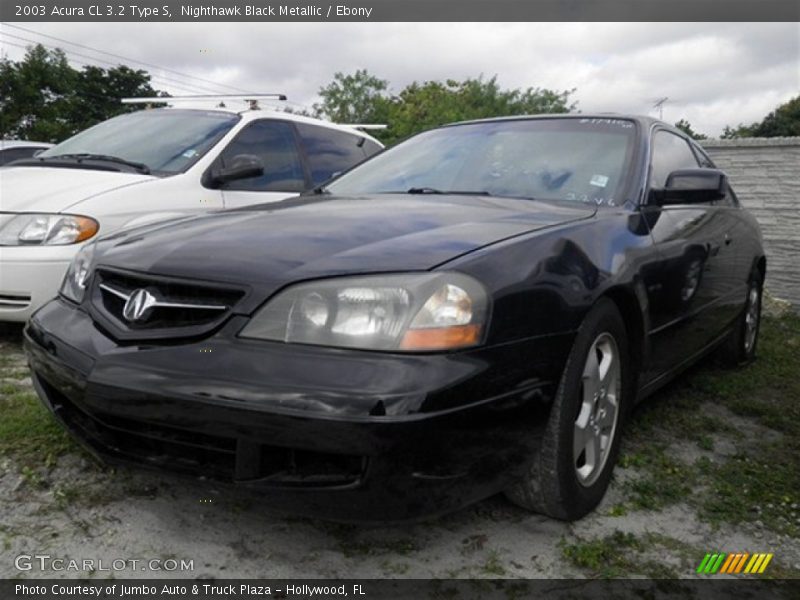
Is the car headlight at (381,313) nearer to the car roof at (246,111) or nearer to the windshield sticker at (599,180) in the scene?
the windshield sticker at (599,180)

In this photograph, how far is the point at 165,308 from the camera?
1960 mm

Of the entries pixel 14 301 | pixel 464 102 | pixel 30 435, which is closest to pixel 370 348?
pixel 30 435

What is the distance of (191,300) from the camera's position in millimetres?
1944

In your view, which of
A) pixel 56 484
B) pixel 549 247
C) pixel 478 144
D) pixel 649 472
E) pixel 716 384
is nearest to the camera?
pixel 549 247

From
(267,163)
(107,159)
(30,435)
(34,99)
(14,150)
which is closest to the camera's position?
(30,435)

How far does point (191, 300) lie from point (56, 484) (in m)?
0.94

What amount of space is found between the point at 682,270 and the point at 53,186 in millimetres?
3321

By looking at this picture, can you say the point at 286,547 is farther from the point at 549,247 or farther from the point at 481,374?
the point at 549,247

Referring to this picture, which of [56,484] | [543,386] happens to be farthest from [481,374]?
[56,484]

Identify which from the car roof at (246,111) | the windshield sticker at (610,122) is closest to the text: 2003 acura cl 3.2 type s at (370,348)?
the windshield sticker at (610,122)

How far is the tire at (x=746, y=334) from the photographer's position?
14.0 ft

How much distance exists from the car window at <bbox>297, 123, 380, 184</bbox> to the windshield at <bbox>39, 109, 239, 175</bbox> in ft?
2.26

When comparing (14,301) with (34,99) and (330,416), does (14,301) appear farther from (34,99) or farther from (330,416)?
(34,99)

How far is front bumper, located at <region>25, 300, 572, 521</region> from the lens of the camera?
169 centimetres
